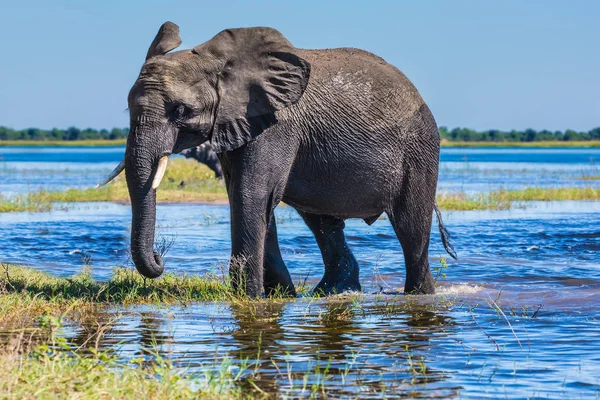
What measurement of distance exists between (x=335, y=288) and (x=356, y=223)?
878cm

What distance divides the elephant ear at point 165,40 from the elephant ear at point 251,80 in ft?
0.73

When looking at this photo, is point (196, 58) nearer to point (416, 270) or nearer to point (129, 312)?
point (129, 312)

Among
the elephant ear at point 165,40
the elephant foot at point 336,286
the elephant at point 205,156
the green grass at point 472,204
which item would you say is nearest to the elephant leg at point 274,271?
the elephant foot at point 336,286

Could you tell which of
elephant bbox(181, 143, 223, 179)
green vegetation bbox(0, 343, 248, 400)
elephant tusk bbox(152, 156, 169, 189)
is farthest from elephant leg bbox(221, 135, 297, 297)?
elephant bbox(181, 143, 223, 179)

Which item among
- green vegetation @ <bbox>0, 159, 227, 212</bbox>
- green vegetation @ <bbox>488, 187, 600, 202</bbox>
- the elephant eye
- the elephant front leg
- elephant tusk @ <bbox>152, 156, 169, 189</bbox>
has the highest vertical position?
the elephant eye

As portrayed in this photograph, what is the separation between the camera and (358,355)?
24.5ft

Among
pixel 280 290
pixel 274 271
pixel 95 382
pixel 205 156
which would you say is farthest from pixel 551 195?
pixel 95 382

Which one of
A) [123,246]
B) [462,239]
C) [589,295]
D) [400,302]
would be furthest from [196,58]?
[462,239]

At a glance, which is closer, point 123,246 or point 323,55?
point 323,55

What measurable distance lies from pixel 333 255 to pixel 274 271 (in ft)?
3.49

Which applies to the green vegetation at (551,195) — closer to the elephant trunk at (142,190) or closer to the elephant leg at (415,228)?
the elephant leg at (415,228)

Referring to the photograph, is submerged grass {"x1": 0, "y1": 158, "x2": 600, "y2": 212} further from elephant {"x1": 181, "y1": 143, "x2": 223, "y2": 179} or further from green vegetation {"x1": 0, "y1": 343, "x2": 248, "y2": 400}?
green vegetation {"x1": 0, "y1": 343, "x2": 248, "y2": 400}

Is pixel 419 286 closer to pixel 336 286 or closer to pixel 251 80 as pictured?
pixel 336 286

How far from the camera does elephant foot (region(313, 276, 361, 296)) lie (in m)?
11.2
